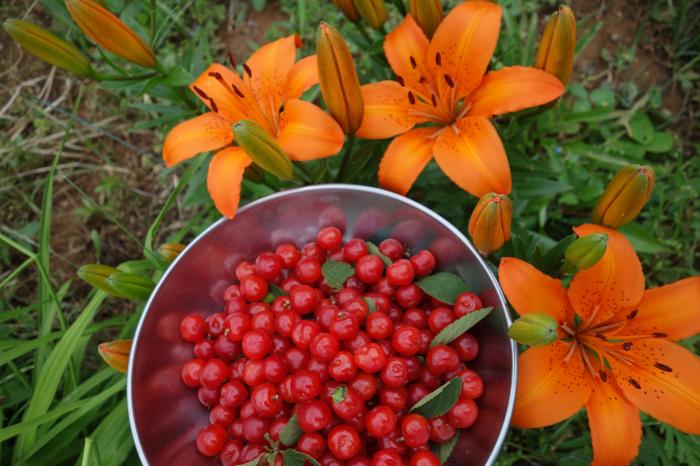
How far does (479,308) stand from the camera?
88 cm

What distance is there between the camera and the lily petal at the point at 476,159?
0.86 m

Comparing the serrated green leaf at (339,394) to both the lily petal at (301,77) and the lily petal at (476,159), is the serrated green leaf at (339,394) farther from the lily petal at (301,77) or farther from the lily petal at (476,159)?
the lily petal at (301,77)

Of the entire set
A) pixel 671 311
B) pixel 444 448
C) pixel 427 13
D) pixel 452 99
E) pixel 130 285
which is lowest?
pixel 444 448

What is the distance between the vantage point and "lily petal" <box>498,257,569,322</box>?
801 millimetres

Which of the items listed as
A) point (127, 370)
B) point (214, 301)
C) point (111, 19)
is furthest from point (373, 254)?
point (111, 19)

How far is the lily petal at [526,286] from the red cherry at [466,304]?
7 cm

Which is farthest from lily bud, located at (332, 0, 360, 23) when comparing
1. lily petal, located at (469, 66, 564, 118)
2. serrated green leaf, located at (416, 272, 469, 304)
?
serrated green leaf, located at (416, 272, 469, 304)

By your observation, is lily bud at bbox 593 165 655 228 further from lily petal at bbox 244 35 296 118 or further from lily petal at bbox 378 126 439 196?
lily petal at bbox 244 35 296 118

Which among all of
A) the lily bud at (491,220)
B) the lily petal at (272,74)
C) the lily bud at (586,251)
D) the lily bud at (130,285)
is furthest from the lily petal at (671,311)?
the lily bud at (130,285)

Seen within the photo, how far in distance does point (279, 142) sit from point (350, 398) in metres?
0.39

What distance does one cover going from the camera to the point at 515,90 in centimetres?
89

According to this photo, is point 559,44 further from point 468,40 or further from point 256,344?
point 256,344

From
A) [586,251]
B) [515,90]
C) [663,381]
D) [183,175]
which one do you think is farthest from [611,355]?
[183,175]

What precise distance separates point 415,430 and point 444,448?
0.30 feet
